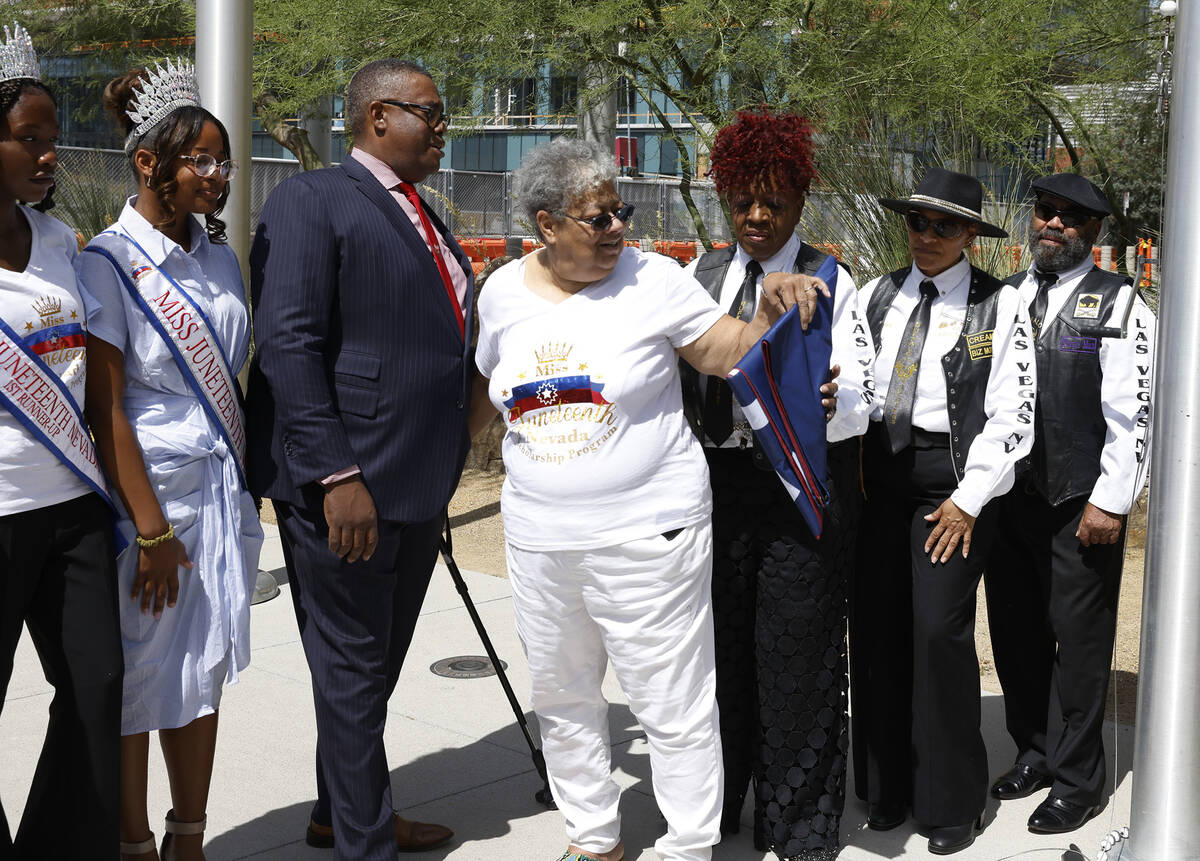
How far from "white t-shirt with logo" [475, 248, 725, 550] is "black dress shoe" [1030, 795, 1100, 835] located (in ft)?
5.26

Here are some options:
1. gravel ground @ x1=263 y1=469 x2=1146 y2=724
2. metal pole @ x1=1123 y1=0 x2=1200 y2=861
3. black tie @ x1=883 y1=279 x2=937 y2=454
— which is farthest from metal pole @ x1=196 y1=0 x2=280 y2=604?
metal pole @ x1=1123 y1=0 x2=1200 y2=861

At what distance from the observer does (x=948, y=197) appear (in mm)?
4141

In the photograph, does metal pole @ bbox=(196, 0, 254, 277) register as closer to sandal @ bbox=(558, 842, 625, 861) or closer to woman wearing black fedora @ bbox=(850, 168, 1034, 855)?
woman wearing black fedora @ bbox=(850, 168, 1034, 855)

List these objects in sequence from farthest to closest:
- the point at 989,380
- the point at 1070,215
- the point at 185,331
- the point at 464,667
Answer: the point at 464,667 < the point at 1070,215 < the point at 989,380 < the point at 185,331

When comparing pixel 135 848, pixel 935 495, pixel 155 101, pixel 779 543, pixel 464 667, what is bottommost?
pixel 464 667

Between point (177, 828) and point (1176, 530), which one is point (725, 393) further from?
point (177, 828)

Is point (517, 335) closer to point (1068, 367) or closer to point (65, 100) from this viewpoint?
point (1068, 367)

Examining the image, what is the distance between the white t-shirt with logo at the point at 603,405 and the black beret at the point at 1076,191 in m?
1.55

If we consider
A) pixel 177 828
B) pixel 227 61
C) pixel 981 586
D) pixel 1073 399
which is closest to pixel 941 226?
pixel 1073 399

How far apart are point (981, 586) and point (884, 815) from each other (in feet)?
12.6

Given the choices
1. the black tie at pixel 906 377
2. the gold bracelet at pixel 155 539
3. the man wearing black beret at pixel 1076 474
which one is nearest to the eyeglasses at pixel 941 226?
the black tie at pixel 906 377

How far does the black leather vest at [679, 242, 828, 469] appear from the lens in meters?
3.92

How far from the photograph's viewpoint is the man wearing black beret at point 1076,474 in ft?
14.0


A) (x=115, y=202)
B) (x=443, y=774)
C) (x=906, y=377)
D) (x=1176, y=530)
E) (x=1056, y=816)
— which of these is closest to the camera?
(x=1176, y=530)
